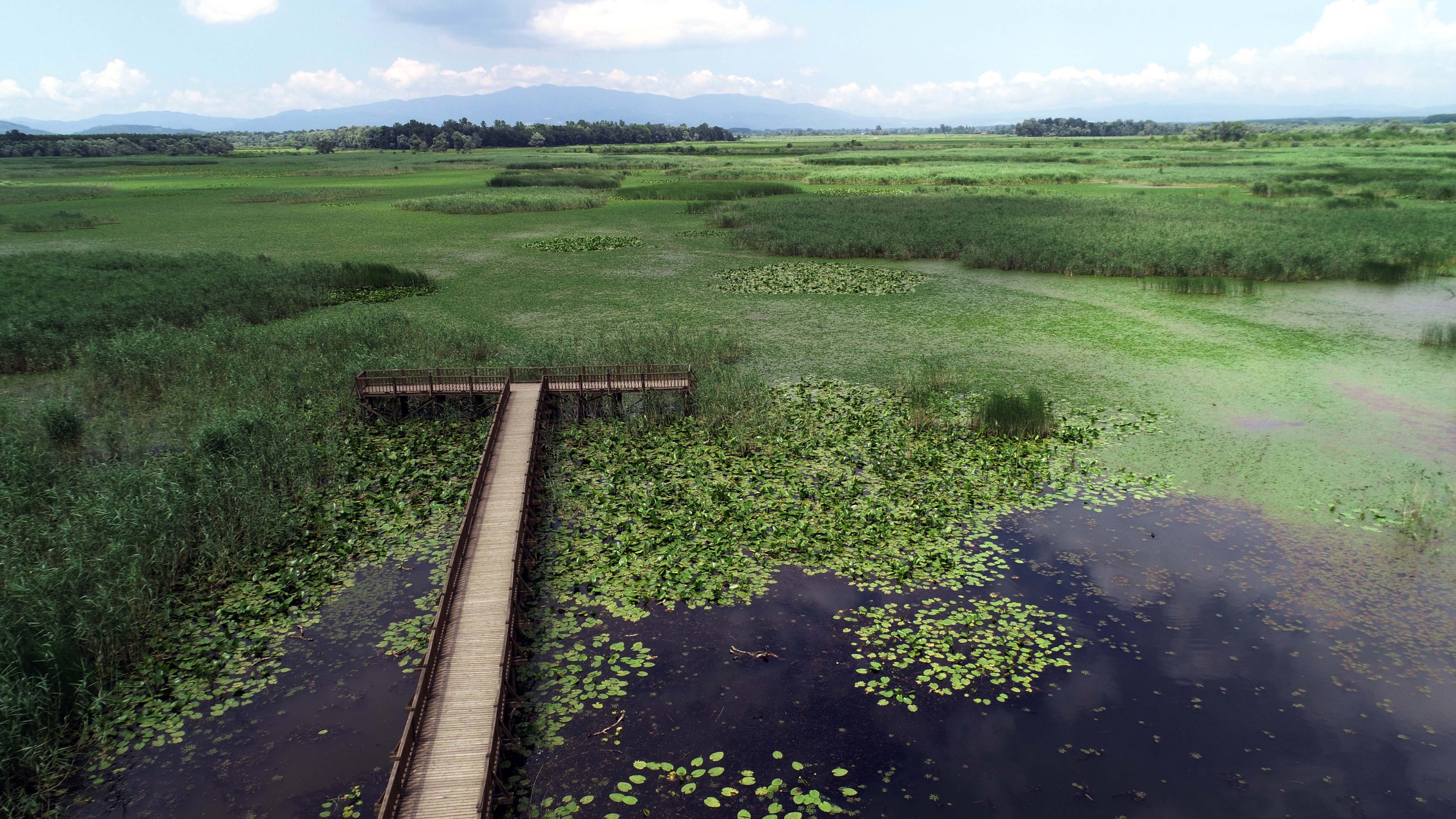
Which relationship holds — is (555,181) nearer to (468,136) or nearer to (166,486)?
(166,486)

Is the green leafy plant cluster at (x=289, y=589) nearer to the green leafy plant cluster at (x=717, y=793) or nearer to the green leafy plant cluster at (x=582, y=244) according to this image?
the green leafy plant cluster at (x=717, y=793)

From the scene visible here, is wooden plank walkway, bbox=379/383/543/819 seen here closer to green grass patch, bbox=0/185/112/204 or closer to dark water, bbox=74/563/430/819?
dark water, bbox=74/563/430/819

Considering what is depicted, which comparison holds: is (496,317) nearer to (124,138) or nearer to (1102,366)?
(1102,366)

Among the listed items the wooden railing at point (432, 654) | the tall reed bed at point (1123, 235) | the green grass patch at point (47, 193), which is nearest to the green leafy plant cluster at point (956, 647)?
the wooden railing at point (432, 654)

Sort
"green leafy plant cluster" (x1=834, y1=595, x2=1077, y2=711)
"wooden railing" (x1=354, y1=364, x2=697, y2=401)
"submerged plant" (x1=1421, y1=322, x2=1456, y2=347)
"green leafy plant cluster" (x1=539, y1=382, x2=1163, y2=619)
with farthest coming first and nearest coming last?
"submerged plant" (x1=1421, y1=322, x2=1456, y2=347) → "wooden railing" (x1=354, y1=364, x2=697, y2=401) → "green leafy plant cluster" (x1=539, y1=382, x2=1163, y2=619) → "green leafy plant cluster" (x1=834, y1=595, x2=1077, y2=711)

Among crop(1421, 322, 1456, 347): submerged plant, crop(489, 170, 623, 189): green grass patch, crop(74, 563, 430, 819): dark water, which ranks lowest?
crop(74, 563, 430, 819): dark water

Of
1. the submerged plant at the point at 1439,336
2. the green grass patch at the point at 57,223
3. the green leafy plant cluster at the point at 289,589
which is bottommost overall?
the green leafy plant cluster at the point at 289,589

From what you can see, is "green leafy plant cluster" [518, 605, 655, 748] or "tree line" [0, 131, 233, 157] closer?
"green leafy plant cluster" [518, 605, 655, 748]

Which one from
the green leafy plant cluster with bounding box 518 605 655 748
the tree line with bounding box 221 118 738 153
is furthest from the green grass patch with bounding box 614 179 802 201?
the tree line with bounding box 221 118 738 153
